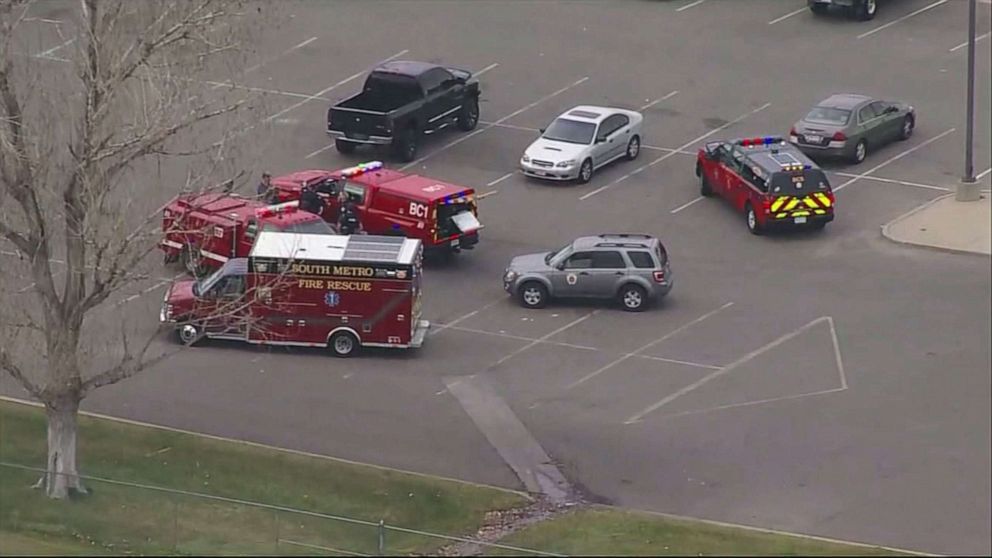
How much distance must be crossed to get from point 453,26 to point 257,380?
23.0m

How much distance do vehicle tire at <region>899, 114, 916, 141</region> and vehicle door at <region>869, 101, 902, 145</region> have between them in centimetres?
13

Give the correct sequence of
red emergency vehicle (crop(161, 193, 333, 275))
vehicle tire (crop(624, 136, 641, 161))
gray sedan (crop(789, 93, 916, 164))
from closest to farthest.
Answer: red emergency vehicle (crop(161, 193, 333, 275)) → gray sedan (crop(789, 93, 916, 164)) → vehicle tire (crop(624, 136, 641, 161))

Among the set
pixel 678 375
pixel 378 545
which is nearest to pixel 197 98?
pixel 378 545

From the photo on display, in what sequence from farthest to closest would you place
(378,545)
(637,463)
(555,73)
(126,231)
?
(555,73)
(637,463)
(126,231)
(378,545)

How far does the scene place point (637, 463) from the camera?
3231cm

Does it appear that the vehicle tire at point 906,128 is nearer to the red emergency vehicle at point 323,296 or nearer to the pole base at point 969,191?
the pole base at point 969,191

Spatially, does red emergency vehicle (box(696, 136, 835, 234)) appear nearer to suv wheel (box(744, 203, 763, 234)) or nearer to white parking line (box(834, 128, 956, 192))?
suv wheel (box(744, 203, 763, 234))

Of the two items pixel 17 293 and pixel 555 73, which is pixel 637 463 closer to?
pixel 17 293

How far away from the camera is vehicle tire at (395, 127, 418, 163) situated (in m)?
47.5

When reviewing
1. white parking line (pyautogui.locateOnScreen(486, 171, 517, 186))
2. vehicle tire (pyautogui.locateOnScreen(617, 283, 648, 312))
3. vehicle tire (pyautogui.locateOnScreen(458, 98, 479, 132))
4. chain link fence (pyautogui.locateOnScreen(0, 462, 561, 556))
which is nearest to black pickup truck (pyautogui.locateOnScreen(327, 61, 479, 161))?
vehicle tire (pyautogui.locateOnScreen(458, 98, 479, 132))

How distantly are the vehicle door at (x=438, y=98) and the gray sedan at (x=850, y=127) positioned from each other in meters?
8.33

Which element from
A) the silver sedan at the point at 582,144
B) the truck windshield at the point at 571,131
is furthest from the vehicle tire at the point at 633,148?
the truck windshield at the point at 571,131

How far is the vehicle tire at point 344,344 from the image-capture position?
121 ft

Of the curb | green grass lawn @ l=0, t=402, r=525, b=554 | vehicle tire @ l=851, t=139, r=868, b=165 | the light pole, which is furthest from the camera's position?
vehicle tire @ l=851, t=139, r=868, b=165
